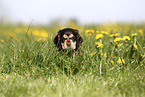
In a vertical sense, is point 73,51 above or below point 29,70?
above

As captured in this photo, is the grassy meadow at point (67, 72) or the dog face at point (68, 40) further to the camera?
the dog face at point (68, 40)

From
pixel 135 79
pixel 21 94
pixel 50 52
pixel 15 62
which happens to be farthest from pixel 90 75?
pixel 15 62

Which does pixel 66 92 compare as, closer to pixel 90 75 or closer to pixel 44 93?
pixel 44 93

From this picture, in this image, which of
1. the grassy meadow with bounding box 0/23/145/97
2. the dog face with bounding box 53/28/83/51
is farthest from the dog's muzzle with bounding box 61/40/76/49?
the grassy meadow with bounding box 0/23/145/97

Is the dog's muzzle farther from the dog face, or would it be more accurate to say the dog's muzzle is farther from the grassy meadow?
the grassy meadow

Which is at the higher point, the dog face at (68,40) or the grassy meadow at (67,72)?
the dog face at (68,40)

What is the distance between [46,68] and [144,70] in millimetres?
1561

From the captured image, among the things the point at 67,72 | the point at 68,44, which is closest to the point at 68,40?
the point at 68,44

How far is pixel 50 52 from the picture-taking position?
2.87 meters

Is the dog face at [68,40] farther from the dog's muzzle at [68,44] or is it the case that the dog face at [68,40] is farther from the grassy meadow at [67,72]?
the grassy meadow at [67,72]

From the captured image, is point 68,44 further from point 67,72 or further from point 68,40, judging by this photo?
point 67,72

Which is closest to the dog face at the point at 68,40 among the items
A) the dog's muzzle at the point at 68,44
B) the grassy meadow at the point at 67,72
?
the dog's muzzle at the point at 68,44

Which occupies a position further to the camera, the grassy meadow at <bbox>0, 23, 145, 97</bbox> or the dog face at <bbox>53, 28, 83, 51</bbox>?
the dog face at <bbox>53, 28, 83, 51</bbox>

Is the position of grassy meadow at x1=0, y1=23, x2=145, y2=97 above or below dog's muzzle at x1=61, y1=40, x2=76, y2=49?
below
